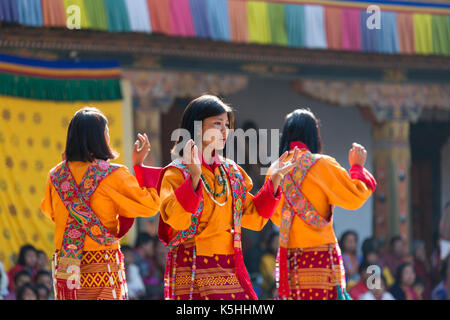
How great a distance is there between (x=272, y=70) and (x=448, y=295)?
3.16 meters

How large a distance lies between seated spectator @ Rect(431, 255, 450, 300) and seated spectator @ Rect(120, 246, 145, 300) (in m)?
3.39

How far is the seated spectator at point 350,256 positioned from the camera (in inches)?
359

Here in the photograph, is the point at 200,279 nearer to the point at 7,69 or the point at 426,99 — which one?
the point at 7,69

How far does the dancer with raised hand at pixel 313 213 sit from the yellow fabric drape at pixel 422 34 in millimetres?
5160

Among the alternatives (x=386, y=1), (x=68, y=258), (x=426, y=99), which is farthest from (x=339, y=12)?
(x=68, y=258)

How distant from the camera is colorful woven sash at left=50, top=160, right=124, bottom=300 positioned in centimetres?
426

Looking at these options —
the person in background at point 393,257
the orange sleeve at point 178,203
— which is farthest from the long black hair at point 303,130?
the person in background at point 393,257

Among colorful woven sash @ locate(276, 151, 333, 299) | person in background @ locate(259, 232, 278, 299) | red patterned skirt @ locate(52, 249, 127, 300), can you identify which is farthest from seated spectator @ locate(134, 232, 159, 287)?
red patterned skirt @ locate(52, 249, 127, 300)

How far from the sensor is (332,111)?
1154 centimetres

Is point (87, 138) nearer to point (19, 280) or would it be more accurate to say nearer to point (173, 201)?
point (173, 201)

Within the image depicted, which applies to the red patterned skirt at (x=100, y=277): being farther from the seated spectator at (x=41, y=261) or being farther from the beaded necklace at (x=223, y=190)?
the seated spectator at (x=41, y=261)

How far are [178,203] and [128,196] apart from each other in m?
0.63

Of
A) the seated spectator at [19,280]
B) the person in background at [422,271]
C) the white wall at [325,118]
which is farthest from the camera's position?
the white wall at [325,118]

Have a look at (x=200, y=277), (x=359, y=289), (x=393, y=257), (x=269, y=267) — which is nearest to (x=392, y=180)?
(x=393, y=257)
